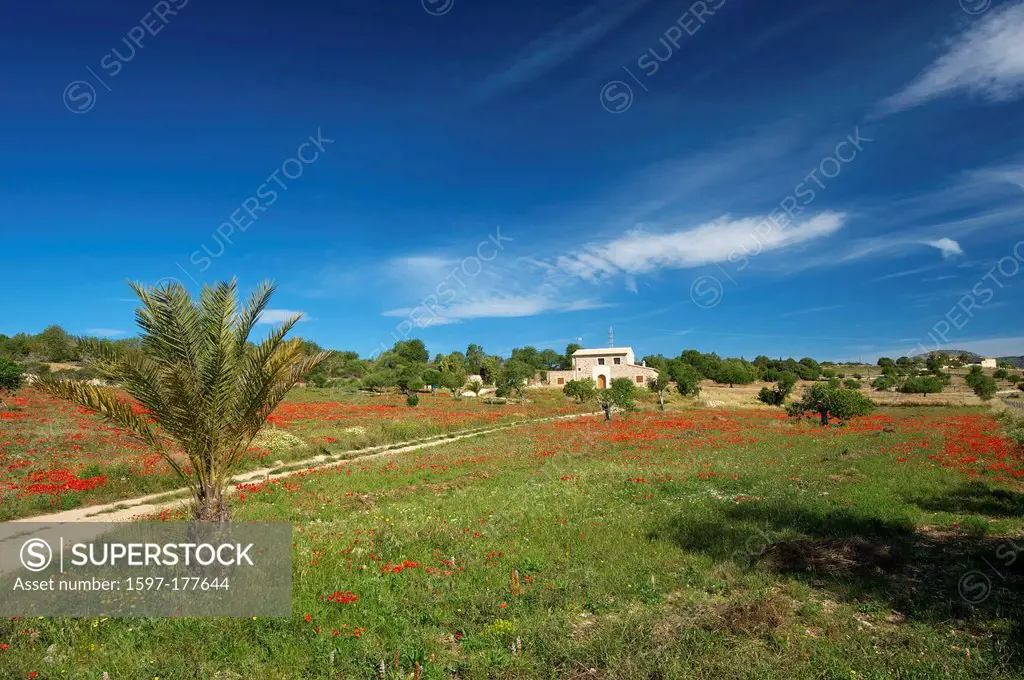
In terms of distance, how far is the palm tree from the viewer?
32.2ft

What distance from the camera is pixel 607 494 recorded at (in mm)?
17594

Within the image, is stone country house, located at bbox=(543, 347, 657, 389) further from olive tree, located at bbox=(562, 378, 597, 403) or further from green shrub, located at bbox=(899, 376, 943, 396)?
green shrub, located at bbox=(899, 376, 943, 396)

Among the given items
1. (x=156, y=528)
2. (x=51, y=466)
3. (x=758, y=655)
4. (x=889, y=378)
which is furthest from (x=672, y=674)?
(x=889, y=378)

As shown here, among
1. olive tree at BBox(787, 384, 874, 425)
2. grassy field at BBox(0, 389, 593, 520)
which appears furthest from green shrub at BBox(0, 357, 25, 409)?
olive tree at BBox(787, 384, 874, 425)

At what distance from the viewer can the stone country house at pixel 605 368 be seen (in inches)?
3762

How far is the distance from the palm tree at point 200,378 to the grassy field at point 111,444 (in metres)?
1.95

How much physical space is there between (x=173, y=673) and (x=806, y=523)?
1409 centimetres

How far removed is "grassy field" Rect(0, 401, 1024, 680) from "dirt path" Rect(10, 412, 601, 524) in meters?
3.02

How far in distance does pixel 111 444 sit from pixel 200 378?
2260cm

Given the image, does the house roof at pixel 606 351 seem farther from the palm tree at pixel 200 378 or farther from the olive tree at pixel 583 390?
the palm tree at pixel 200 378

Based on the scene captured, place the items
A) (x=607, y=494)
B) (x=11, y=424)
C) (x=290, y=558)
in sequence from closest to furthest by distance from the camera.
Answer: (x=290, y=558), (x=607, y=494), (x=11, y=424)

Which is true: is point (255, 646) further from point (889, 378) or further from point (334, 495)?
point (889, 378)

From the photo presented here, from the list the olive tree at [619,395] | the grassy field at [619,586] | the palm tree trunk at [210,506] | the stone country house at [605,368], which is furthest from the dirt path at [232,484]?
the stone country house at [605,368]

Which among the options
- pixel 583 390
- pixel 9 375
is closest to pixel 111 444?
pixel 9 375
